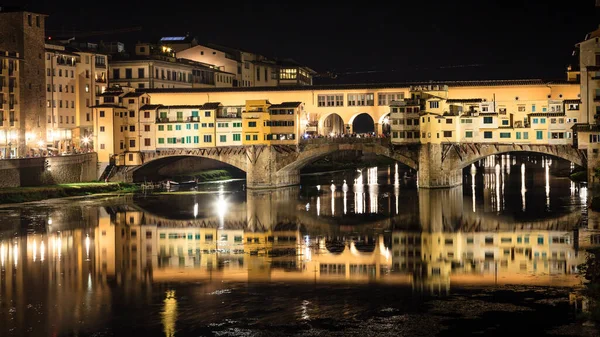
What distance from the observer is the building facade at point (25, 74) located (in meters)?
58.3

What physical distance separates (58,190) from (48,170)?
85.2 inches

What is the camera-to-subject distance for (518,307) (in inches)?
945

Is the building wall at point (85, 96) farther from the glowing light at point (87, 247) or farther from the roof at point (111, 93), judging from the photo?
the glowing light at point (87, 247)

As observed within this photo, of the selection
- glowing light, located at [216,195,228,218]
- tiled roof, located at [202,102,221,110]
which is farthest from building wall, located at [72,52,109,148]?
glowing light, located at [216,195,228,218]

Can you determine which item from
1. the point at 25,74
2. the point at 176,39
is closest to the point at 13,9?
the point at 25,74

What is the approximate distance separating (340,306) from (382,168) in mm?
58833

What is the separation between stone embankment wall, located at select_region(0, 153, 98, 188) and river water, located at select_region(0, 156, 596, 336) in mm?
3047

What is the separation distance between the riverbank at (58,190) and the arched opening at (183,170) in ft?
14.6

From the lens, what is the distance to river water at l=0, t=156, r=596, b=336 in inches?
912

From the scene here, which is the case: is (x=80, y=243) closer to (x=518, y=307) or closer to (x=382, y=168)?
(x=518, y=307)

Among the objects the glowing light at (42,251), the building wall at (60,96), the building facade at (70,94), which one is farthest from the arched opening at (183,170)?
the glowing light at (42,251)

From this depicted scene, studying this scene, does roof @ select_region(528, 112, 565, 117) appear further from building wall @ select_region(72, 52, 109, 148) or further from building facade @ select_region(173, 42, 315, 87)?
building facade @ select_region(173, 42, 315, 87)

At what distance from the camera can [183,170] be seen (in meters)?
69.1

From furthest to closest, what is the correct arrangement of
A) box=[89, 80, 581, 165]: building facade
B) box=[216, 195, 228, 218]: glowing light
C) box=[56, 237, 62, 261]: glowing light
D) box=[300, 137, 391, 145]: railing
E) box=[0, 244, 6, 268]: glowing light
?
box=[300, 137, 391, 145]: railing < box=[89, 80, 581, 165]: building facade < box=[216, 195, 228, 218]: glowing light < box=[56, 237, 62, 261]: glowing light < box=[0, 244, 6, 268]: glowing light
